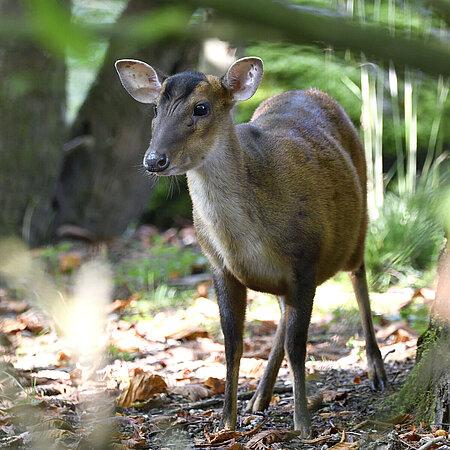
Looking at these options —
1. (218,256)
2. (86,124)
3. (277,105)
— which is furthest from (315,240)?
(86,124)

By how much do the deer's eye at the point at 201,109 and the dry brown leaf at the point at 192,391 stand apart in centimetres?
154

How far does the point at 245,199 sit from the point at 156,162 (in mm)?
540

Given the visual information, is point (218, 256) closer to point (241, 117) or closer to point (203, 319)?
point (203, 319)

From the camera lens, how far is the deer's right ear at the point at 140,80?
3.70 metres

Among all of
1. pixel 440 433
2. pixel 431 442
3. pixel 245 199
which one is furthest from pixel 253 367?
pixel 431 442

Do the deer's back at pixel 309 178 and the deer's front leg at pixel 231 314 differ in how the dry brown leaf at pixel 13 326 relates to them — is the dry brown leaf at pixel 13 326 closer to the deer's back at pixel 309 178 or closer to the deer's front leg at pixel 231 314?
the deer's front leg at pixel 231 314

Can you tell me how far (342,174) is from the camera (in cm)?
406

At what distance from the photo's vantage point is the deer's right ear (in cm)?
370

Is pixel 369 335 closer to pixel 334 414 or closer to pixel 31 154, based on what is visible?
pixel 334 414

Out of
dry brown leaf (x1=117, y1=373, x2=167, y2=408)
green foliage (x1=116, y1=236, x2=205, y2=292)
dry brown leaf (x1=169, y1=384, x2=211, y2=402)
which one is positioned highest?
dry brown leaf (x1=117, y1=373, x2=167, y2=408)

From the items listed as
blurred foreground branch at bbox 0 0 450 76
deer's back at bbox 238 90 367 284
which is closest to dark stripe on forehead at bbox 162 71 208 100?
deer's back at bbox 238 90 367 284

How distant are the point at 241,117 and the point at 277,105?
4.57m

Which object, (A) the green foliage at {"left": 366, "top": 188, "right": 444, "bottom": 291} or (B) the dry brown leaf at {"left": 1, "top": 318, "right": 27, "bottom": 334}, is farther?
(A) the green foliage at {"left": 366, "top": 188, "right": 444, "bottom": 291}

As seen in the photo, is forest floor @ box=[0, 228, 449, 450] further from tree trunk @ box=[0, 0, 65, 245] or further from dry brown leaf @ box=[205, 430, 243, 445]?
tree trunk @ box=[0, 0, 65, 245]
